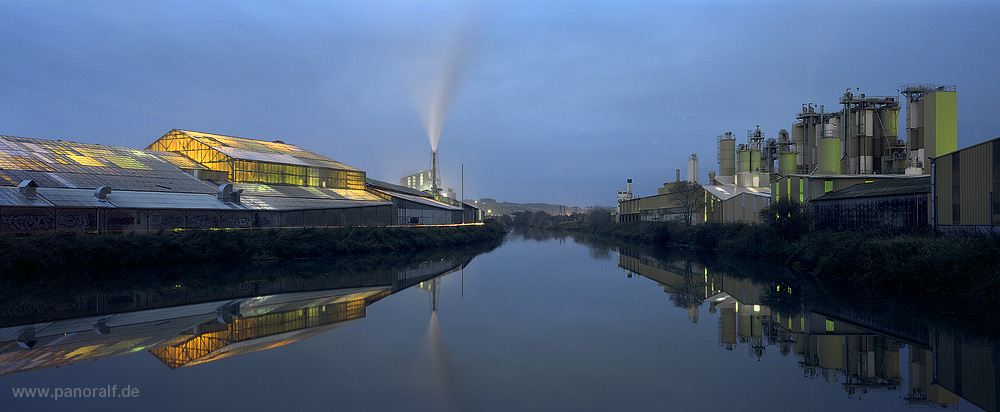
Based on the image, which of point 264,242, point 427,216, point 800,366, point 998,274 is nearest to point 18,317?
point 800,366

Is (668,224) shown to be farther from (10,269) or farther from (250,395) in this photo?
(250,395)

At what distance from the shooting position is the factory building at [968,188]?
56.0 feet

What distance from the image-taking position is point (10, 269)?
20.6 metres

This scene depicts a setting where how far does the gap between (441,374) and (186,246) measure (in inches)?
909

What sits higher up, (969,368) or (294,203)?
(294,203)

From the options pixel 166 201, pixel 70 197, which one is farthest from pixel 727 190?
pixel 70 197

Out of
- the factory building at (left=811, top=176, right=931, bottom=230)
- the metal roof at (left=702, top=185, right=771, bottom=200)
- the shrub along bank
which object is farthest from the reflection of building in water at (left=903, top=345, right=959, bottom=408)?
the metal roof at (left=702, top=185, right=771, bottom=200)

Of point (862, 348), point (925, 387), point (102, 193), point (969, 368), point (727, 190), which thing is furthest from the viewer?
point (727, 190)

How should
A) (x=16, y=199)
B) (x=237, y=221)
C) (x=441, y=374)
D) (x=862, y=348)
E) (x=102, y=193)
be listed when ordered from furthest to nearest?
(x=237, y=221), (x=102, y=193), (x=16, y=199), (x=862, y=348), (x=441, y=374)

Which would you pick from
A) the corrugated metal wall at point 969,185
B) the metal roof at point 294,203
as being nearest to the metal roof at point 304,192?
the metal roof at point 294,203

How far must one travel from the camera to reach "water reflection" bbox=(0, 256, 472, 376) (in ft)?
31.0

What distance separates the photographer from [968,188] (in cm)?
1844

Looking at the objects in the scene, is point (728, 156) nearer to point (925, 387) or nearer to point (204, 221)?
point (204, 221)

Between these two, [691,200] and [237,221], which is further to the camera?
[691,200]
